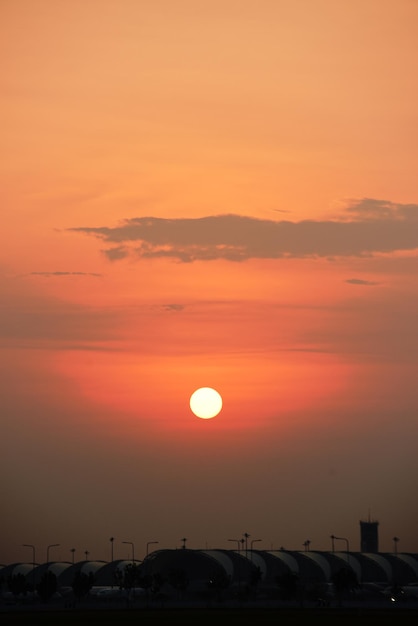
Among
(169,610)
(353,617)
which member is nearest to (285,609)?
(169,610)

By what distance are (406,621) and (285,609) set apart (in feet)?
128

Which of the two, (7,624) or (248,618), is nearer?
(7,624)

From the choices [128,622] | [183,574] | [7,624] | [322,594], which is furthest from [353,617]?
[183,574]

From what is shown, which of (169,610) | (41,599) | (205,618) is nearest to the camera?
(205,618)

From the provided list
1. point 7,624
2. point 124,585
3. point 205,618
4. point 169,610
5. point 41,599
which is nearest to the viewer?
point 7,624

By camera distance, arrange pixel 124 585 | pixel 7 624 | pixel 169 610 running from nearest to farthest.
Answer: pixel 7 624 → pixel 169 610 → pixel 124 585

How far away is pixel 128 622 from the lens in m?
110

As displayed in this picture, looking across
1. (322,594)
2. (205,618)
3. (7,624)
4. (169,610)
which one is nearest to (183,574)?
(322,594)

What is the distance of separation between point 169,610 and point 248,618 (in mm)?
29435

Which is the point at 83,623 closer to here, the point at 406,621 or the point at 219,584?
the point at 406,621

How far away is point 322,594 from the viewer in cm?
18825

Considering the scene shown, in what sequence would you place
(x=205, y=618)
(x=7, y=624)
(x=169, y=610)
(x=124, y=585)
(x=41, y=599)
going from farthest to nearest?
(x=124, y=585) < (x=41, y=599) < (x=169, y=610) < (x=205, y=618) < (x=7, y=624)

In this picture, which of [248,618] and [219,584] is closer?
[248,618]

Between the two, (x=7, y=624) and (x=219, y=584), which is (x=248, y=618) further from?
(x=219, y=584)
